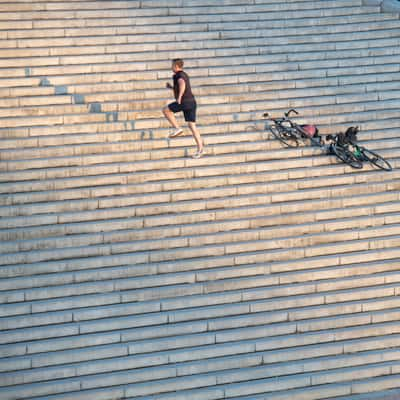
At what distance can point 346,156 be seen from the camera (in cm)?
1658

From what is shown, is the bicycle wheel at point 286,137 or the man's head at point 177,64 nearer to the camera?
the man's head at point 177,64

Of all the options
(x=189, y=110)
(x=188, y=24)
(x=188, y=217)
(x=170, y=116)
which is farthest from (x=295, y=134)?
(x=188, y=24)

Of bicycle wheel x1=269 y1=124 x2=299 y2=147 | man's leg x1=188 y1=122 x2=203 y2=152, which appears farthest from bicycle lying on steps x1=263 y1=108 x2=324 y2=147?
man's leg x1=188 y1=122 x2=203 y2=152

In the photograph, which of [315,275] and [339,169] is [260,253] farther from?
[339,169]

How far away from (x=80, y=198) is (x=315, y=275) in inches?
151

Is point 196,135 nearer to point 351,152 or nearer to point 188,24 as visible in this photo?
point 351,152

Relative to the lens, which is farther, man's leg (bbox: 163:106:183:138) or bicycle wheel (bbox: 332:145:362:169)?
bicycle wheel (bbox: 332:145:362:169)

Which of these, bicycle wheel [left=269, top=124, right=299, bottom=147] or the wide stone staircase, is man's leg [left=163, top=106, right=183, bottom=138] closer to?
the wide stone staircase

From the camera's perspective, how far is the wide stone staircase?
13406 mm

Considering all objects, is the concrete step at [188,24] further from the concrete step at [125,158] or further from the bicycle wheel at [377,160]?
the bicycle wheel at [377,160]

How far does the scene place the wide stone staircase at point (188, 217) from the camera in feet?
44.0

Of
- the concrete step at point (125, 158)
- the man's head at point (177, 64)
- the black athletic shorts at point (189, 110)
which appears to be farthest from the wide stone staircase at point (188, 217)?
the man's head at point (177, 64)

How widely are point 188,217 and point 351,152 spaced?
131 inches

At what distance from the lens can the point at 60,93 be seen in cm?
1741
